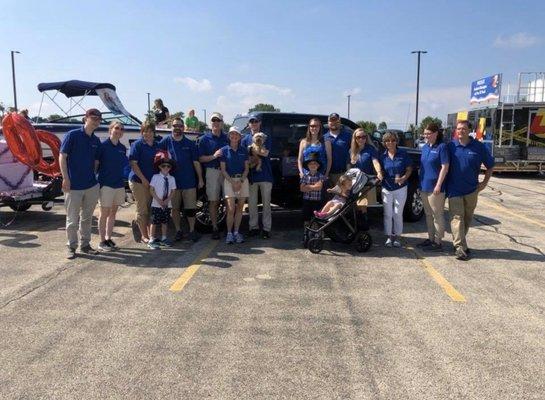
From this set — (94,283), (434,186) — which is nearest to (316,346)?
(94,283)

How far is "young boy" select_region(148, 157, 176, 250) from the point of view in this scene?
22.0 feet

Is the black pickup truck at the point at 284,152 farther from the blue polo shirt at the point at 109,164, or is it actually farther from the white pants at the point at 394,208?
the blue polo shirt at the point at 109,164

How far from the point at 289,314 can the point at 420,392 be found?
1.56 meters

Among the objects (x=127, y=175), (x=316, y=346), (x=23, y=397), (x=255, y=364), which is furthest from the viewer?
(x=127, y=175)

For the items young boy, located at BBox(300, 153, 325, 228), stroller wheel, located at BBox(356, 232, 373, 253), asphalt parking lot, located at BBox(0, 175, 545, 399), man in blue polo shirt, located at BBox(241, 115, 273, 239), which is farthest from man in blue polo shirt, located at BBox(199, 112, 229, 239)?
stroller wheel, located at BBox(356, 232, 373, 253)

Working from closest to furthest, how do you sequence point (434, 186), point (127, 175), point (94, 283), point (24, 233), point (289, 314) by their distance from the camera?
point (289, 314), point (94, 283), point (434, 186), point (127, 175), point (24, 233)

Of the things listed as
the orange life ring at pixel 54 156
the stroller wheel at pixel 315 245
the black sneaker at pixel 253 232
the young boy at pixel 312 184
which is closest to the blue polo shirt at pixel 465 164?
the young boy at pixel 312 184

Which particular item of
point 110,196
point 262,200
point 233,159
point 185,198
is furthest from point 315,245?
point 110,196

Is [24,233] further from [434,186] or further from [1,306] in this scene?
[434,186]

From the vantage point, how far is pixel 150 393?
3059 mm

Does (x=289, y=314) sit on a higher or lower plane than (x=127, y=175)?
lower

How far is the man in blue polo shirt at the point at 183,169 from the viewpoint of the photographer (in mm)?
6922

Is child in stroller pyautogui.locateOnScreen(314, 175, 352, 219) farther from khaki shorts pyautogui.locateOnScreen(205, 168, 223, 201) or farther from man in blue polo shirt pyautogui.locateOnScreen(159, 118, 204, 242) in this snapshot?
man in blue polo shirt pyautogui.locateOnScreen(159, 118, 204, 242)

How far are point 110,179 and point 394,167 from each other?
4.05 meters
